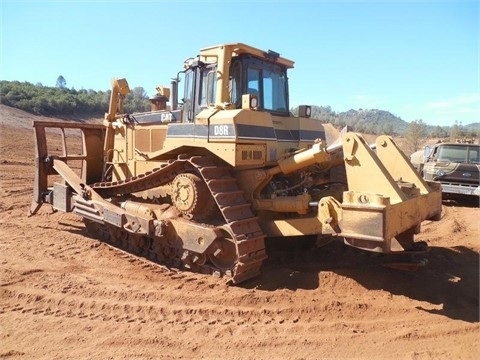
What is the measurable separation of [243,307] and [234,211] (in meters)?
1.16

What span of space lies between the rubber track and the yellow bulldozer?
2 centimetres

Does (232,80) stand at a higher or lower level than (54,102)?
lower

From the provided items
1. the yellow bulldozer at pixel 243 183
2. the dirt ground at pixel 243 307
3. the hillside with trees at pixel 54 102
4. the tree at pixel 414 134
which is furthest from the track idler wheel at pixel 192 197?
the tree at pixel 414 134

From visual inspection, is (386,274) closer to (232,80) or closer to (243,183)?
(243,183)

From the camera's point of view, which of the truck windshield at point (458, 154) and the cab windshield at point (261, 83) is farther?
the truck windshield at point (458, 154)

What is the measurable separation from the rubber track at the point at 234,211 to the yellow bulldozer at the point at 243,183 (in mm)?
16

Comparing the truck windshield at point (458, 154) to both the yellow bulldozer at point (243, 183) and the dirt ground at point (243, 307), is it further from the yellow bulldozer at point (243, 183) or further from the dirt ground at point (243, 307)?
A: the yellow bulldozer at point (243, 183)

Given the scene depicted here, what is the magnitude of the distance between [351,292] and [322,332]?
1.04 m

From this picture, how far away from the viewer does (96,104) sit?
33.5 meters

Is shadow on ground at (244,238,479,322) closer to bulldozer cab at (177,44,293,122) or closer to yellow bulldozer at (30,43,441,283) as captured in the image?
yellow bulldozer at (30,43,441,283)

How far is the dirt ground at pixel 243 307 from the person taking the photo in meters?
3.88

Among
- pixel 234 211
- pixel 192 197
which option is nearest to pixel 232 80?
pixel 192 197

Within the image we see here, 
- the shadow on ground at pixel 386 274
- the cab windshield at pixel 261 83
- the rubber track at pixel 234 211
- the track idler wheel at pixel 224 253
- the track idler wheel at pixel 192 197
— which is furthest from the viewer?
the cab windshield at pixel 261 83

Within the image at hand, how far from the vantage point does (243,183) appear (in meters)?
5.74
